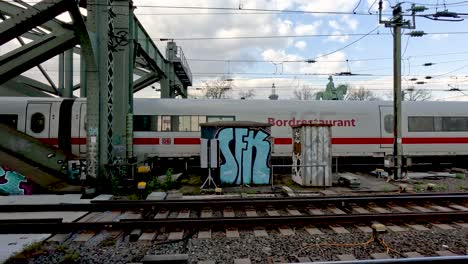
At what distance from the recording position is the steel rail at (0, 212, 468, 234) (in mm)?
6266

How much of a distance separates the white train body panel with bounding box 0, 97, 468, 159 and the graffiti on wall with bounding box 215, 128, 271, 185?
10.7 ft

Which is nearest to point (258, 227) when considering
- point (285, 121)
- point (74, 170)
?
point (74, 170)

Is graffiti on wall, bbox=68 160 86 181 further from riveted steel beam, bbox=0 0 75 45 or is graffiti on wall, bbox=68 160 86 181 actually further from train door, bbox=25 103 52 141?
riveted steel beam, bbox=0 0 75 45

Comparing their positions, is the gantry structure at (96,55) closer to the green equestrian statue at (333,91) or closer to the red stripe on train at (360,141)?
the red stripe on train at (360,141)

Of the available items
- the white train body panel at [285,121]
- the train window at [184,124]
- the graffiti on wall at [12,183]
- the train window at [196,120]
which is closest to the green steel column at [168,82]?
the white train body panel at [285,121]

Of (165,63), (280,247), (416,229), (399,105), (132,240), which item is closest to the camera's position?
(280,247)

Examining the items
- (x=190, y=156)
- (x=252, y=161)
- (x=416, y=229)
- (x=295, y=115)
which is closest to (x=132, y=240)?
(x=416, y=229)

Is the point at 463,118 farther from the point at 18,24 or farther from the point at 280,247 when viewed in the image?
the point at 18,24

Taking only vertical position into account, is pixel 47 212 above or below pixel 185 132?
below

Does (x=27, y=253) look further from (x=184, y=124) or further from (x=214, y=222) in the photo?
(x=184, y=124)

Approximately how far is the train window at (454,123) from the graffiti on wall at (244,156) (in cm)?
1058

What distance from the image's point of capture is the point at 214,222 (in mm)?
6520

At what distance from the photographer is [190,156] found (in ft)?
49.3

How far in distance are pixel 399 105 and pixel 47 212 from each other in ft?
45.2
